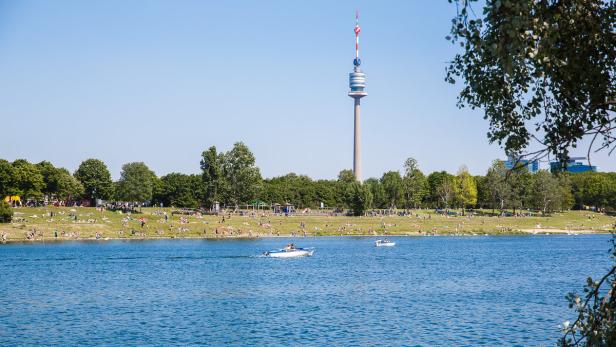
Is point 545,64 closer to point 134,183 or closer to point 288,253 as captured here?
point 288,253

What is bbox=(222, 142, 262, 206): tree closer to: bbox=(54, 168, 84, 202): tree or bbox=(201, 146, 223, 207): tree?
bbox=(201, 146, 223, 207): tree

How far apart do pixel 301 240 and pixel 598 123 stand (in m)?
141

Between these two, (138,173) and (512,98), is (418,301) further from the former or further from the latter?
(138,173)

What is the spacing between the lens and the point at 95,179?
19688 cm

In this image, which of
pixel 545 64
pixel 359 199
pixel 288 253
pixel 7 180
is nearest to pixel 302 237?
pixel 359 199

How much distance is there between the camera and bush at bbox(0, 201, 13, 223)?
456ft

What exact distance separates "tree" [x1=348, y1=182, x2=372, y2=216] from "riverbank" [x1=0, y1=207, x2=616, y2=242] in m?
4.86

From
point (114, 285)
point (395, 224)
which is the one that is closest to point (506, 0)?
point (114, 285)

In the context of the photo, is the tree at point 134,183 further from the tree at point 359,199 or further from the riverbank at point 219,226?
the tree at point 359,199

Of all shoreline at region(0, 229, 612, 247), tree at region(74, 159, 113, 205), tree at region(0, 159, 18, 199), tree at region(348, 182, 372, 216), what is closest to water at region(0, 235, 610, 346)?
shoreline at region(0, 229, 612, 247)

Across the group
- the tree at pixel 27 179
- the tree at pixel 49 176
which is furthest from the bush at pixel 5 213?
the tree at pixel 49 176

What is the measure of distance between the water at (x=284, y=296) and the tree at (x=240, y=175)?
64489mm

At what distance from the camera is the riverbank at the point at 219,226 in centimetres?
14412

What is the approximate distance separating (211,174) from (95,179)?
1373 inches
